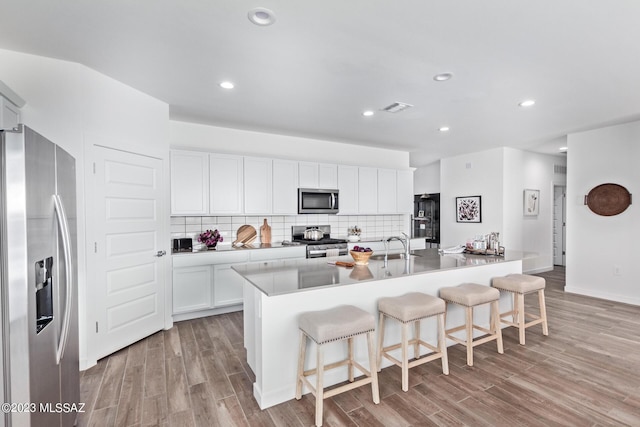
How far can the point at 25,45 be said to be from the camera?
7.91 ft

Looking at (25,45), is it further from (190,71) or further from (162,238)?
(162,238)

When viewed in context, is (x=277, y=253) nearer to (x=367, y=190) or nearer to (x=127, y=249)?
(x=127, y=249)

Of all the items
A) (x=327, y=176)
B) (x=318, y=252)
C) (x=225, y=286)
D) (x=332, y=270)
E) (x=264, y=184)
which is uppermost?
Answer: (x=327, y=176)

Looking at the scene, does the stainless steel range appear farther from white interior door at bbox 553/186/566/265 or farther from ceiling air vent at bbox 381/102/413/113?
white interior door at bbox 553/186/566/265

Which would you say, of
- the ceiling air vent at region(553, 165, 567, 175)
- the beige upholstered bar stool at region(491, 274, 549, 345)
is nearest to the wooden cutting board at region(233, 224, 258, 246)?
the beige upholstered bar stool at region(491, 274, 549, 345)

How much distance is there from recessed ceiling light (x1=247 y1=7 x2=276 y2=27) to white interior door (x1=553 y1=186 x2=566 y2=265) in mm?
7954

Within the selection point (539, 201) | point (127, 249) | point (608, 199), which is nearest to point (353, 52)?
point (127, 249)

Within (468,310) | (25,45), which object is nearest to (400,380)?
(468,310)

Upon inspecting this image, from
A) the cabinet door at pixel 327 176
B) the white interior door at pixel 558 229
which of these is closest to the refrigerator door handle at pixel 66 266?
the cabinet door at pixel 327 176

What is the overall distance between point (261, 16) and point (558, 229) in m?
8.33

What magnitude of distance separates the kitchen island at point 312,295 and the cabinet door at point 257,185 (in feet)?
5.68

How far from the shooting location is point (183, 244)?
423 centimetres

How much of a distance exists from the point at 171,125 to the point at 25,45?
6.20 ft

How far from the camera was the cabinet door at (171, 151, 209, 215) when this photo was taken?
4.03m
